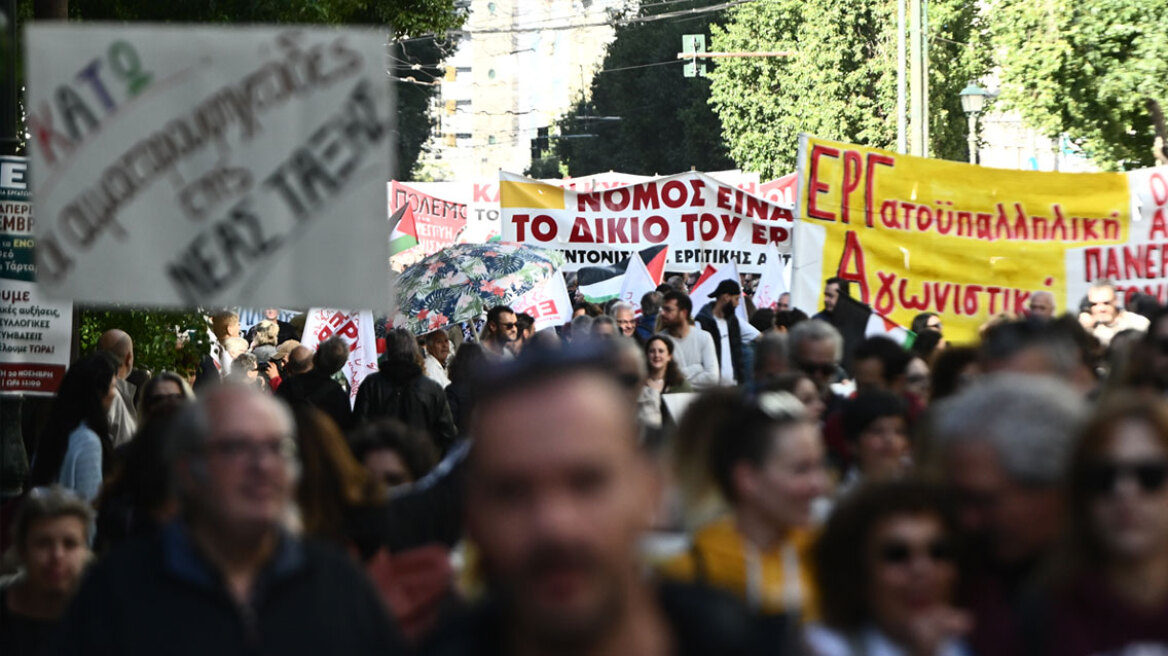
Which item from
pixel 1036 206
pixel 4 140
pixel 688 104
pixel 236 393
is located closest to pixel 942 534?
pixel 236 393

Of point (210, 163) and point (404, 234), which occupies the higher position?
point (404, 234)

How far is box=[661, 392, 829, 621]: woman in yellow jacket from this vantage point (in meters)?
4.01

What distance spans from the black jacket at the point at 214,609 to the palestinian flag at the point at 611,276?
515 inches

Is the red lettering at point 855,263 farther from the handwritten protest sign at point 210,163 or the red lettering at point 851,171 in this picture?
the handwritten protest sign at point 210,163

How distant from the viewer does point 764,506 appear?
4.20m

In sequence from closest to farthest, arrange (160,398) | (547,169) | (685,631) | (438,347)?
(685,631), (160,398), (438,347), (547,169)

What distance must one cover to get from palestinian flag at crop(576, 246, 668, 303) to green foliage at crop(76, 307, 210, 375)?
16.9 ft

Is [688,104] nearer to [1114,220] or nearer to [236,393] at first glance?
[1114,220]

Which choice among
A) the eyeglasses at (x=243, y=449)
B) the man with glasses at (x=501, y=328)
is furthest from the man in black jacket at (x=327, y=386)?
the eyeglasses at (x=243, y=449)

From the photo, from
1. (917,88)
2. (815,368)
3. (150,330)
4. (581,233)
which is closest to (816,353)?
(815,368)

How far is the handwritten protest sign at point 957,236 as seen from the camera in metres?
11.4

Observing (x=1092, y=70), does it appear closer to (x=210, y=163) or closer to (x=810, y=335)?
(x=810, y=335)

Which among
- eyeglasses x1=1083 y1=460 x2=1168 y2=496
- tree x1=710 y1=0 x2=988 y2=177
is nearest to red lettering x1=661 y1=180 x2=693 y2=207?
eyeglasses x1=1083 y1=460 x2=1168 y2=496

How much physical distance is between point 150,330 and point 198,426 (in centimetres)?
893
